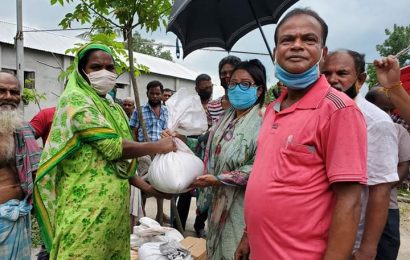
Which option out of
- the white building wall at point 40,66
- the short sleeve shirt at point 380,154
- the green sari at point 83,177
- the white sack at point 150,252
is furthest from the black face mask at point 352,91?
the white building wall at point 40,66

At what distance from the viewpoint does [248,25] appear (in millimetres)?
3170

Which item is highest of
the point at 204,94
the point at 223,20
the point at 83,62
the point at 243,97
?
the point at 223,20

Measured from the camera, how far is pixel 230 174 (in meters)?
2.21

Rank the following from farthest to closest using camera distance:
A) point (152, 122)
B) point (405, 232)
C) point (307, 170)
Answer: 1. point (405, 232)
2. point (152, 122)
3. point (307, 170)

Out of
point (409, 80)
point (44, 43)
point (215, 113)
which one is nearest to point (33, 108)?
point (44, 43)

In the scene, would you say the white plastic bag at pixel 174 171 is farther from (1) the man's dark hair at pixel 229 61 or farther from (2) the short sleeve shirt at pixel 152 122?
(2) the short sleeve shirt at pixel 152 122

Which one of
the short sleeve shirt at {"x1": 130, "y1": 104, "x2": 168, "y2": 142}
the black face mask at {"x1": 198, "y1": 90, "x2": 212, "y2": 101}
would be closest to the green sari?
the black face mask at {"x1": 198, "y1": 90, "x2": 212, "y2": 101}

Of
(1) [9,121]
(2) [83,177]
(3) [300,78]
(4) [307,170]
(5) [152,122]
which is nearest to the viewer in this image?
(4) [307,170]

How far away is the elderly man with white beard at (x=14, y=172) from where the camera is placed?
2.44 m

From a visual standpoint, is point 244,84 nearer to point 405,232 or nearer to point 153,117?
point 153,117

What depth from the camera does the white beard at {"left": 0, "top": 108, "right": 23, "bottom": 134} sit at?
2.45 metres

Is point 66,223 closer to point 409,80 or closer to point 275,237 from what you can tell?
point 275,237

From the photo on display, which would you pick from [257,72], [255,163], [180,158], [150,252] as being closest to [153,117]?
[150,252]

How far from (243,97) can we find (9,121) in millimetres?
1549
